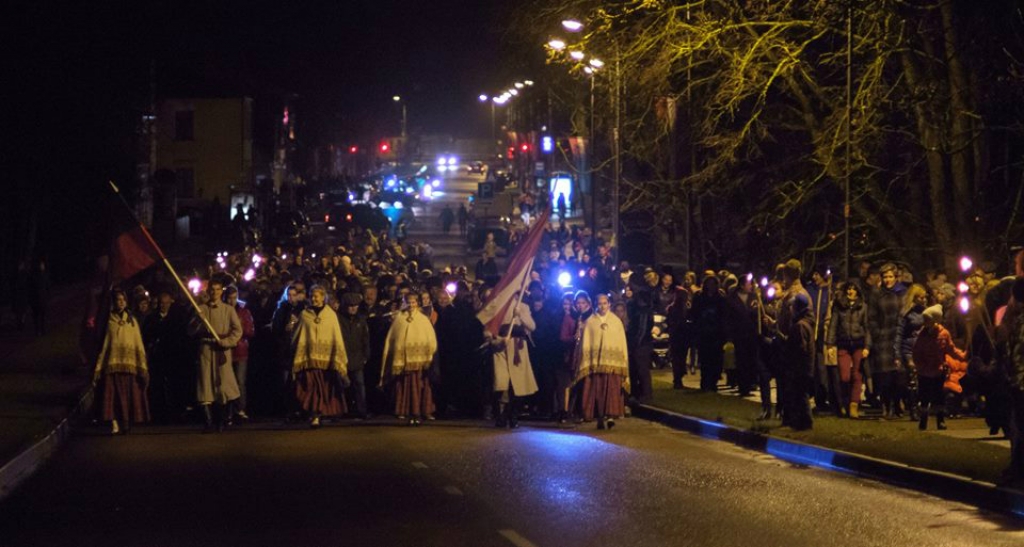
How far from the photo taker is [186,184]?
81812 mm

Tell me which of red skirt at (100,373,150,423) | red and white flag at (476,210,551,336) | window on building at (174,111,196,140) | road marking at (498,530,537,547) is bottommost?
road marking at (498,530,537,547)

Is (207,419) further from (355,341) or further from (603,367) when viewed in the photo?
(603,367)

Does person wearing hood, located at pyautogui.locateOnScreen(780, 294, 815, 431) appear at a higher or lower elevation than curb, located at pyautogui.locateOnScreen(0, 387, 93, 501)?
higher

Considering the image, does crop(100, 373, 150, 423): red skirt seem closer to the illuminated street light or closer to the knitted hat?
the knitted hat

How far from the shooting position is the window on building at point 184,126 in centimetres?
8219

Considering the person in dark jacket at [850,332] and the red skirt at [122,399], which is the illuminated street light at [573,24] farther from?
the red skirt at [122,399]

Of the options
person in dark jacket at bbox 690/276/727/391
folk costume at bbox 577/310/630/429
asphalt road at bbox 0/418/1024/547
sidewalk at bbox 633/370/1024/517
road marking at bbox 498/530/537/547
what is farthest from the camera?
person in dark jacket at bbox 690/276/727/391

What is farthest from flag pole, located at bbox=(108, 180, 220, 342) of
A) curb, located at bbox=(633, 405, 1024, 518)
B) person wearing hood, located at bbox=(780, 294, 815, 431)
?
person wearing hood, located at bbox=(780, 294, 815, 431)

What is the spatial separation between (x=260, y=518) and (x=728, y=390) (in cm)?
1253

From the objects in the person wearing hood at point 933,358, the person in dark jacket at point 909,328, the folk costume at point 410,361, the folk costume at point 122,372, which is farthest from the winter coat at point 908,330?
the folk costume at point 122,372

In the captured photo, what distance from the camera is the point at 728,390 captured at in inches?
922

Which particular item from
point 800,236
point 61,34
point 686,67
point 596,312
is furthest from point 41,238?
point 596,312

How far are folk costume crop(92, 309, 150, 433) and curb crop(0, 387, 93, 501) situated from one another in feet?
2.02

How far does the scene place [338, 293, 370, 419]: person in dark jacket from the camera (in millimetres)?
19875
